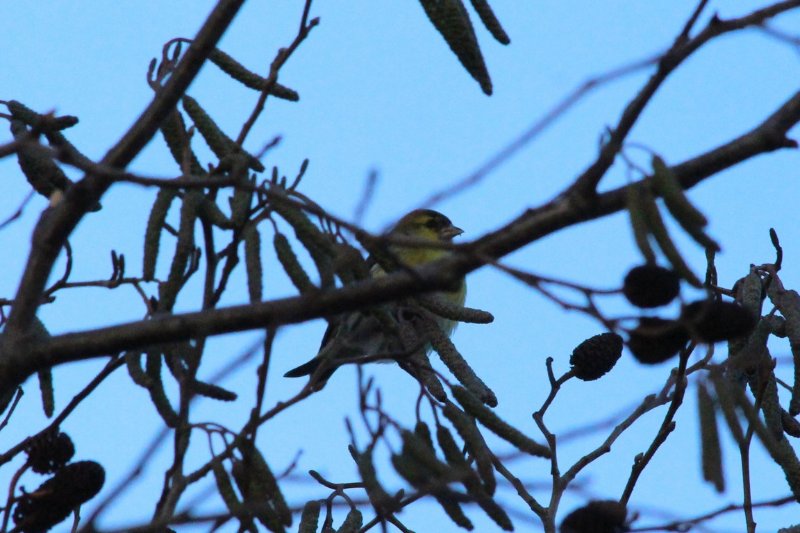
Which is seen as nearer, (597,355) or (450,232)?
(597,355)

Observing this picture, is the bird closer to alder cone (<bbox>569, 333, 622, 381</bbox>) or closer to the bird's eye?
the bird's eye

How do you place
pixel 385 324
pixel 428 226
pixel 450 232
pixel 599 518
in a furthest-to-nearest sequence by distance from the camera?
pixel 428 226
pixel 450 232
pixel 385 324
pixel 599 518

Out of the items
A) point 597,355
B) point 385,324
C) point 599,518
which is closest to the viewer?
point 599,518

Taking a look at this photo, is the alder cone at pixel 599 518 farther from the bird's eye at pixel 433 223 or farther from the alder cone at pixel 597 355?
the bird's eye at pixel 433 223

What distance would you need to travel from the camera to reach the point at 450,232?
6824 millimetres

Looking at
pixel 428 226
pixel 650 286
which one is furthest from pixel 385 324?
pixel 428 226

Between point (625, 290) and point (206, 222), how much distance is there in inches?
34.0

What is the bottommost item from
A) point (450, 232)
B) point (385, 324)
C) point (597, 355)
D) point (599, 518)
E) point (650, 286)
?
point (599, 518)

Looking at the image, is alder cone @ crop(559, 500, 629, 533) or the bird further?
the bird

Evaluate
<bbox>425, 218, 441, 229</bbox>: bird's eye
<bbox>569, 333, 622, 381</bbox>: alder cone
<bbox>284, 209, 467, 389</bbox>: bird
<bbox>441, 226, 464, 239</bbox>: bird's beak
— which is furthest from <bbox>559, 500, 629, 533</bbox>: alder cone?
<bbox>425, 218, 441, 229</bbox>: bird's eye

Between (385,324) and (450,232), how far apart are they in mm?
4632

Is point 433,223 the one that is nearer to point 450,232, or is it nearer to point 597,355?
point 450,232

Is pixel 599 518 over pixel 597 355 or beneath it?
beneath

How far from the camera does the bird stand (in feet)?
7.14
